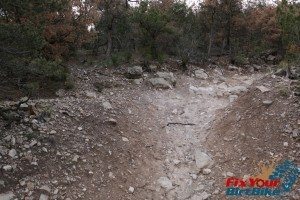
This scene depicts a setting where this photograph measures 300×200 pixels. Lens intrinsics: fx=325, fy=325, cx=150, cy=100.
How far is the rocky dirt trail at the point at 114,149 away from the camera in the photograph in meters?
7.35

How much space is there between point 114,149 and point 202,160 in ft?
8.00

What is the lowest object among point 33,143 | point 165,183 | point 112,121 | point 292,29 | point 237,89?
point 165,183

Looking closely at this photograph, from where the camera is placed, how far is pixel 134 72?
1409cm

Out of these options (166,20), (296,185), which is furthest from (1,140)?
(166,20)

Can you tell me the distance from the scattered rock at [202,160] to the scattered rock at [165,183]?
0.98 meters

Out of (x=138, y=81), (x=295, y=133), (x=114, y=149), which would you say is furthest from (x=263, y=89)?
(x=114, y=149)

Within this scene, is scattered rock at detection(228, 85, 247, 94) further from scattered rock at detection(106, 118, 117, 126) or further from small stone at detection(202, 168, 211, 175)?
scattered rock at detection(106, 118, 117, 126)

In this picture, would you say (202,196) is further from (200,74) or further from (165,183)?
(200,74)

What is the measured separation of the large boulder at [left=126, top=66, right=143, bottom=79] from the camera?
45.8 feet


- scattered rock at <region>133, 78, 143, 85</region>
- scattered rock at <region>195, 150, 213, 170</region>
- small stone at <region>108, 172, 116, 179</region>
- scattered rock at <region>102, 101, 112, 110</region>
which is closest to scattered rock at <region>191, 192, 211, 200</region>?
scattered rock at <region>195, 150, 213, 170</region>

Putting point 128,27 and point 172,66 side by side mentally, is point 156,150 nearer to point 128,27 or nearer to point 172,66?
point 172,66

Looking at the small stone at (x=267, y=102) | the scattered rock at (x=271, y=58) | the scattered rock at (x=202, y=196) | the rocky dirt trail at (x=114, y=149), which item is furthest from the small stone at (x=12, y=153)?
the scattered rock at (x=271, y=58)

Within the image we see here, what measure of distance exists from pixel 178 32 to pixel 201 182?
36.5ft

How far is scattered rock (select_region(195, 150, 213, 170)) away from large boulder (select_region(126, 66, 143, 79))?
18.5 ft
